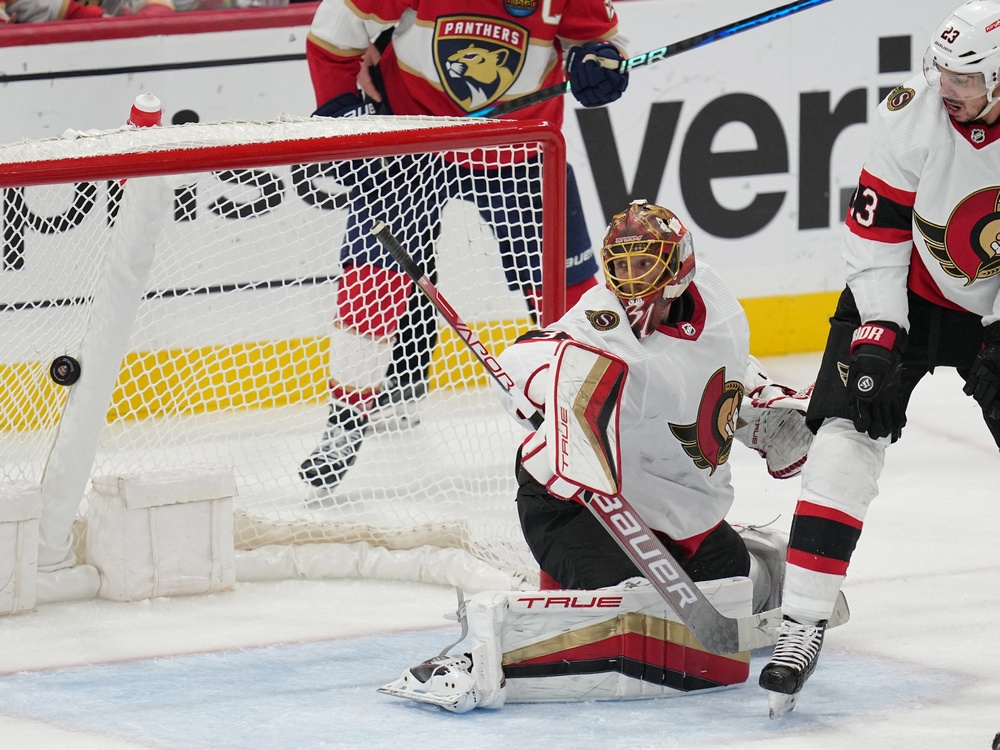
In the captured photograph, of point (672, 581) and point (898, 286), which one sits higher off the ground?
point (898, 286)

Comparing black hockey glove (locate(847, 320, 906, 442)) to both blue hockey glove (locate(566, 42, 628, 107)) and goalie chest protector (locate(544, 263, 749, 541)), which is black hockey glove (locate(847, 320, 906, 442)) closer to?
goalie chest protector (locate(544, 263, 749, 541))

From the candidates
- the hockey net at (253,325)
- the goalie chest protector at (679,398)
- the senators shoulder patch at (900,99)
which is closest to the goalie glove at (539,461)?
the goalie chest protector at (679,398)

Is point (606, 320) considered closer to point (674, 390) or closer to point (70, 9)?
point (674, 390)

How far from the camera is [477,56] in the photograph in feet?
12.6

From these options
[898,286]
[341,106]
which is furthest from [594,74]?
[898,286]

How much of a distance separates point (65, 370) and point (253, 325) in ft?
3.54

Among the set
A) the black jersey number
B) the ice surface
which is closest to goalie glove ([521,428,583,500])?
the ice surface

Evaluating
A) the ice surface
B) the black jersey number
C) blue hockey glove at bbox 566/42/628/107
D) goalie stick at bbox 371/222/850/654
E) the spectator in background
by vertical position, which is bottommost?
the ice surface

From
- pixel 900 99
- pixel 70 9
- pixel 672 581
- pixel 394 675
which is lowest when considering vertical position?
pixel 394 675

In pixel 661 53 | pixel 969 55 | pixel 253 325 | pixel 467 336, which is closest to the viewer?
pixel 969 55

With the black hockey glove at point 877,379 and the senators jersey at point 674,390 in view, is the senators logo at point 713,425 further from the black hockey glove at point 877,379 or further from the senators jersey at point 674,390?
the black hockey glove at point 877,379

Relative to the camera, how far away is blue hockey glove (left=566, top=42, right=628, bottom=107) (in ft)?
12.4

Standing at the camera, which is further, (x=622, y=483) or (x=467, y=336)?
(x=467, y=336)

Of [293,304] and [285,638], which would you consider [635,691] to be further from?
[293,304]
